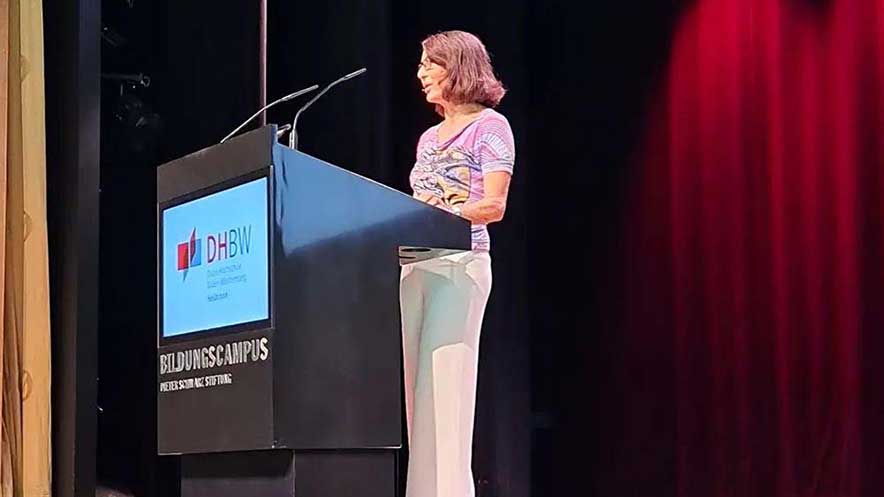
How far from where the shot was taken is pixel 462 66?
2543 mm

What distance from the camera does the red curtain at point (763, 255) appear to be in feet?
11.5

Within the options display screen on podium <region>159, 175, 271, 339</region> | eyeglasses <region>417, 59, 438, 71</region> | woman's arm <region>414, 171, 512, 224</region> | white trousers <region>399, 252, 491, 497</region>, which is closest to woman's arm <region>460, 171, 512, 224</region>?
woman's arm <region>414, 171, 512, 224</region>

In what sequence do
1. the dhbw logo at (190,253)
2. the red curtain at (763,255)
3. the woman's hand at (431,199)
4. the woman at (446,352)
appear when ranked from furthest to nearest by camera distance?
the red curtain at (763,255) < the woman's hand at (431,199) < the woman at (446,352) < the dhbw logo at (190,253)

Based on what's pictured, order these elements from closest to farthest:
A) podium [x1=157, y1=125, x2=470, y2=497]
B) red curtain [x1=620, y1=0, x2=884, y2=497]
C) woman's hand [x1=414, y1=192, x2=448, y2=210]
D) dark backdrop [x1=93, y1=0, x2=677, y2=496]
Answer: podium [x1=157, y1=125, x2=470, y2=497] < woman's hand [x1=414, y1=192, x2=448, y2=210] < red curtain [x1=620, y1=0, x2=884, y2=497] < dark backdrop [x1=93, y1=0, x2=677, y2=496]

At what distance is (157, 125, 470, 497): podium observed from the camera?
1772mm

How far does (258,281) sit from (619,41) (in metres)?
2.74

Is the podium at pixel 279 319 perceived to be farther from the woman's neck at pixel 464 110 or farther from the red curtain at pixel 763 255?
the red curtain at pixel 763 255

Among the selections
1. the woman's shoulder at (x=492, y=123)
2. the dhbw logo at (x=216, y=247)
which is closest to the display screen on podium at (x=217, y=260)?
the dhbw logo at (x=216, y=247)

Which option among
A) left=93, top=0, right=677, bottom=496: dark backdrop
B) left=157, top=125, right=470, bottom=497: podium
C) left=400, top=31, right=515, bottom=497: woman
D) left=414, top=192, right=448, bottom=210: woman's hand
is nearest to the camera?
left=157, top=125, right=470, bottom=497: podium

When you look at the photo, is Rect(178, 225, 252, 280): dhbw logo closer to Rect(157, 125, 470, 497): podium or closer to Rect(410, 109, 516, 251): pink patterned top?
Rect(157, 125, 470, 497): podium

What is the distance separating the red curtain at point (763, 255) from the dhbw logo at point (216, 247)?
214 cm

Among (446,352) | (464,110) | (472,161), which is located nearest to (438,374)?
(446,352)

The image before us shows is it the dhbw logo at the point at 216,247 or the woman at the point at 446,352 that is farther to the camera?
the woman at the point at 446,352

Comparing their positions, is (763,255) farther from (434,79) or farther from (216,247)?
(216,247)
